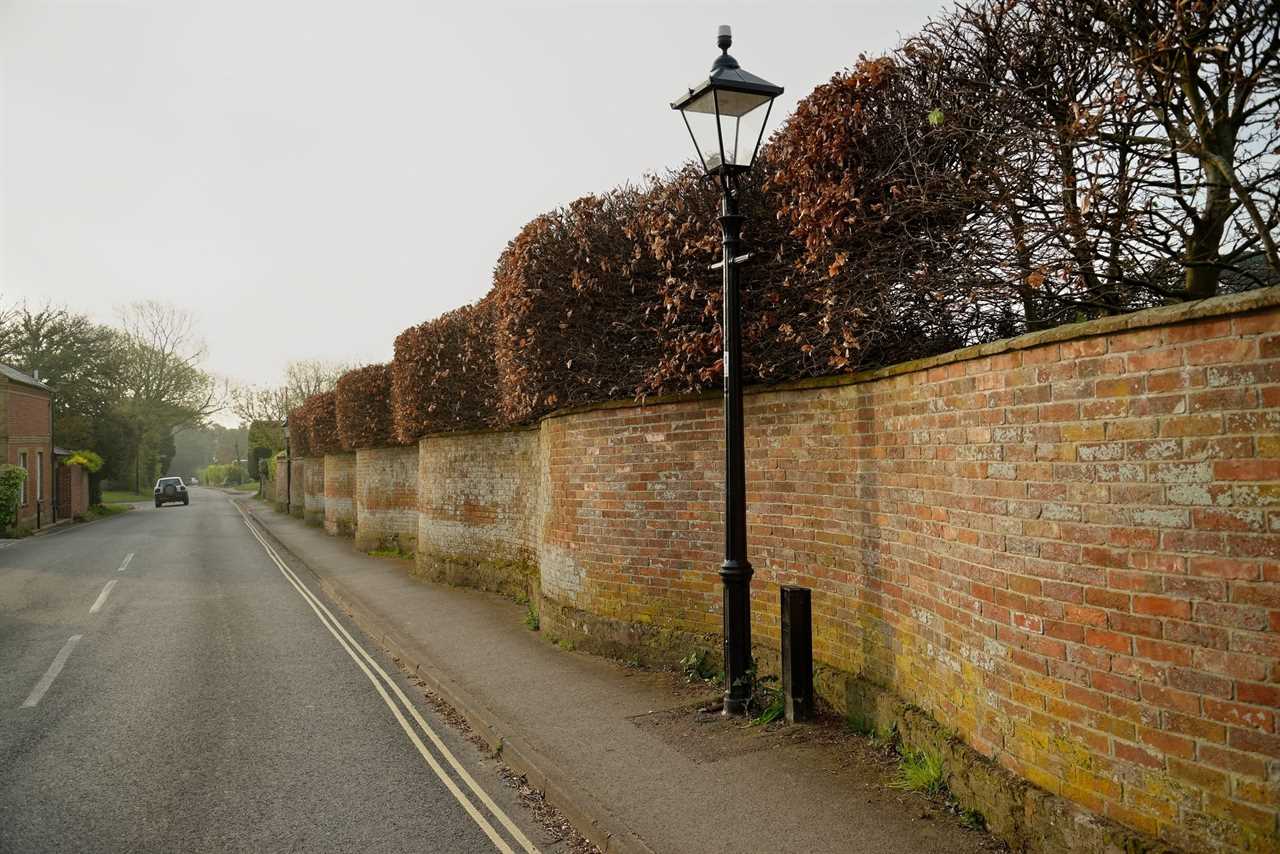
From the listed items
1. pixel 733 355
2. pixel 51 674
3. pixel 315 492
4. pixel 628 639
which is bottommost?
pixel 51 674

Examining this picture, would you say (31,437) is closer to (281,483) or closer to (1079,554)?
(281,483)

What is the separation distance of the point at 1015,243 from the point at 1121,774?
280cm

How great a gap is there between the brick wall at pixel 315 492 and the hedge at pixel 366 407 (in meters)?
7.09

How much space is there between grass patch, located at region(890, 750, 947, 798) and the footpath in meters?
0.08

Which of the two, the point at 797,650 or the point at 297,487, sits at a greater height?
the point at 297,487

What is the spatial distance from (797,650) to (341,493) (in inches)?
807

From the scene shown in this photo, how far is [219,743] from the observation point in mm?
5914

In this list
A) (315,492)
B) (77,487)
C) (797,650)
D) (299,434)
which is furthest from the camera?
(77,487)

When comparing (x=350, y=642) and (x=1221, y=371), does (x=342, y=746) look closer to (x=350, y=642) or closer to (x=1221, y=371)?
(x=350, y=642)

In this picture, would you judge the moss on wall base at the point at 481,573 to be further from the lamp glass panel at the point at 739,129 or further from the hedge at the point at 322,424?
the hedge at the point at 322,424

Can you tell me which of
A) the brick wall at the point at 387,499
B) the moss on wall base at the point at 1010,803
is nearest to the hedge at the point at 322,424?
the brick wall at the point at 387,499

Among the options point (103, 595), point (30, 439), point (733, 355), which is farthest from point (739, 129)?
point (30, 439)

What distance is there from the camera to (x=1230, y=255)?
12.2ft

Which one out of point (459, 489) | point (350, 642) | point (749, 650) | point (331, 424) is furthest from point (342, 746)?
point (331, 424)
